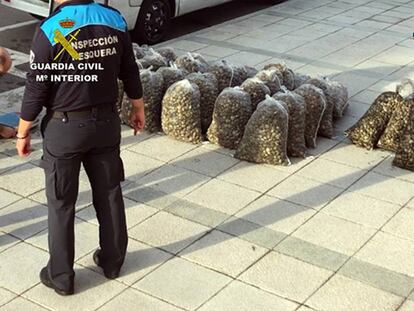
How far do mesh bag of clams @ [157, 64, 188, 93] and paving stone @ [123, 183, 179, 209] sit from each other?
1341 mm

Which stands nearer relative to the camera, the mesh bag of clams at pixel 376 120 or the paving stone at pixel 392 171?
the paving stone at pixel 392 171

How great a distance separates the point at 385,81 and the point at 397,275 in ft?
13.8

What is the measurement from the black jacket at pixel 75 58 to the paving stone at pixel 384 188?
2.60 metres

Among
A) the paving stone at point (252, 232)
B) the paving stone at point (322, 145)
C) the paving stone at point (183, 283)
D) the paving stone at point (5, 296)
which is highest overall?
the paving stone at point (322, 145)

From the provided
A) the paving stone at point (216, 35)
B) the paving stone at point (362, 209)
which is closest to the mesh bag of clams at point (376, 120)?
the paving stone at point (362, 209)

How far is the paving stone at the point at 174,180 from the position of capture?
548cm

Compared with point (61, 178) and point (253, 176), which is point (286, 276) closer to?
point (253, 176)

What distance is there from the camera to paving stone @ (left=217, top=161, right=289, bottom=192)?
5.59 metres

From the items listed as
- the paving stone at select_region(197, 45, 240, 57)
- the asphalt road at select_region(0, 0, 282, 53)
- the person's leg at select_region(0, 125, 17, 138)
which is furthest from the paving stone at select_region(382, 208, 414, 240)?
the asphalt road at select_region(0, 0, 282, 53)

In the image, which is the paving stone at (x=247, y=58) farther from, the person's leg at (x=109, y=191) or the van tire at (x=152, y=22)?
the person's leg at (x=109, y=191)

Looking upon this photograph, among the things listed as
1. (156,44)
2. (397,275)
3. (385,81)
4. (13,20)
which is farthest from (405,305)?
(13,20)

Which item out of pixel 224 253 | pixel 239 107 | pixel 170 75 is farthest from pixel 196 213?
pixel 170 75

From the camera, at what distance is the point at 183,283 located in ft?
14.1

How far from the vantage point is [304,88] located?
20.8 feet
